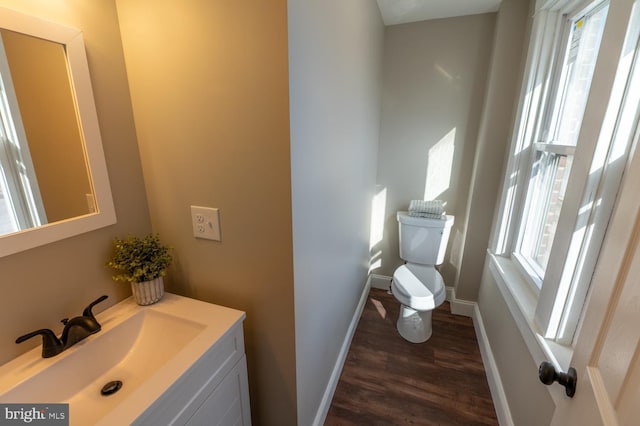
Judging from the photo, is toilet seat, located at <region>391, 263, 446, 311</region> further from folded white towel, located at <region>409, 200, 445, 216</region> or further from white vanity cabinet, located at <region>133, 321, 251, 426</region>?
white vanity cabinet, located at <region>133, 321, 251, 426</region>

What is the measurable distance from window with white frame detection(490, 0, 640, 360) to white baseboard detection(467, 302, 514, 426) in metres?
0.55

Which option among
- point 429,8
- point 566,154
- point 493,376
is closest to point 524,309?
point 493,376

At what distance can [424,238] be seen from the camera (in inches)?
85.7

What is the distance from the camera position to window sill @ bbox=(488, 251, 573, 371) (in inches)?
41.7

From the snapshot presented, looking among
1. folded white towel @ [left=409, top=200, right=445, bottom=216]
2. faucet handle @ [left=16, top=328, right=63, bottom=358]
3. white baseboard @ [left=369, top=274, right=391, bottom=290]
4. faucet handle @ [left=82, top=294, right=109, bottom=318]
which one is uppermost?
folded white towel @ [left=409, top=200, right=445, bottom=216]

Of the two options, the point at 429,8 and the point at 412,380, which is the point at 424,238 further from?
the point at 429,8

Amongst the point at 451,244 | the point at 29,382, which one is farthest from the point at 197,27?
the point at 451,244

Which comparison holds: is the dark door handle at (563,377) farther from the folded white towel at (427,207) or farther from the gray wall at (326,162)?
the folded white towel at (427,207)

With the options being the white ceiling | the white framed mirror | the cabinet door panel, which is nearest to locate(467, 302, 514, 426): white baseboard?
the cabinet door panel

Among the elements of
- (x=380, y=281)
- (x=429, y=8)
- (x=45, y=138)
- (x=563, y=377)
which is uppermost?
(x=429, y=8)

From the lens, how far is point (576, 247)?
39.8 inches

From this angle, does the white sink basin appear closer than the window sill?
Yes

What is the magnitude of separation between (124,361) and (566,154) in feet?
6.71

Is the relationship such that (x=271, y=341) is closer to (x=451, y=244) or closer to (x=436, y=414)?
(x=436, y=414)
